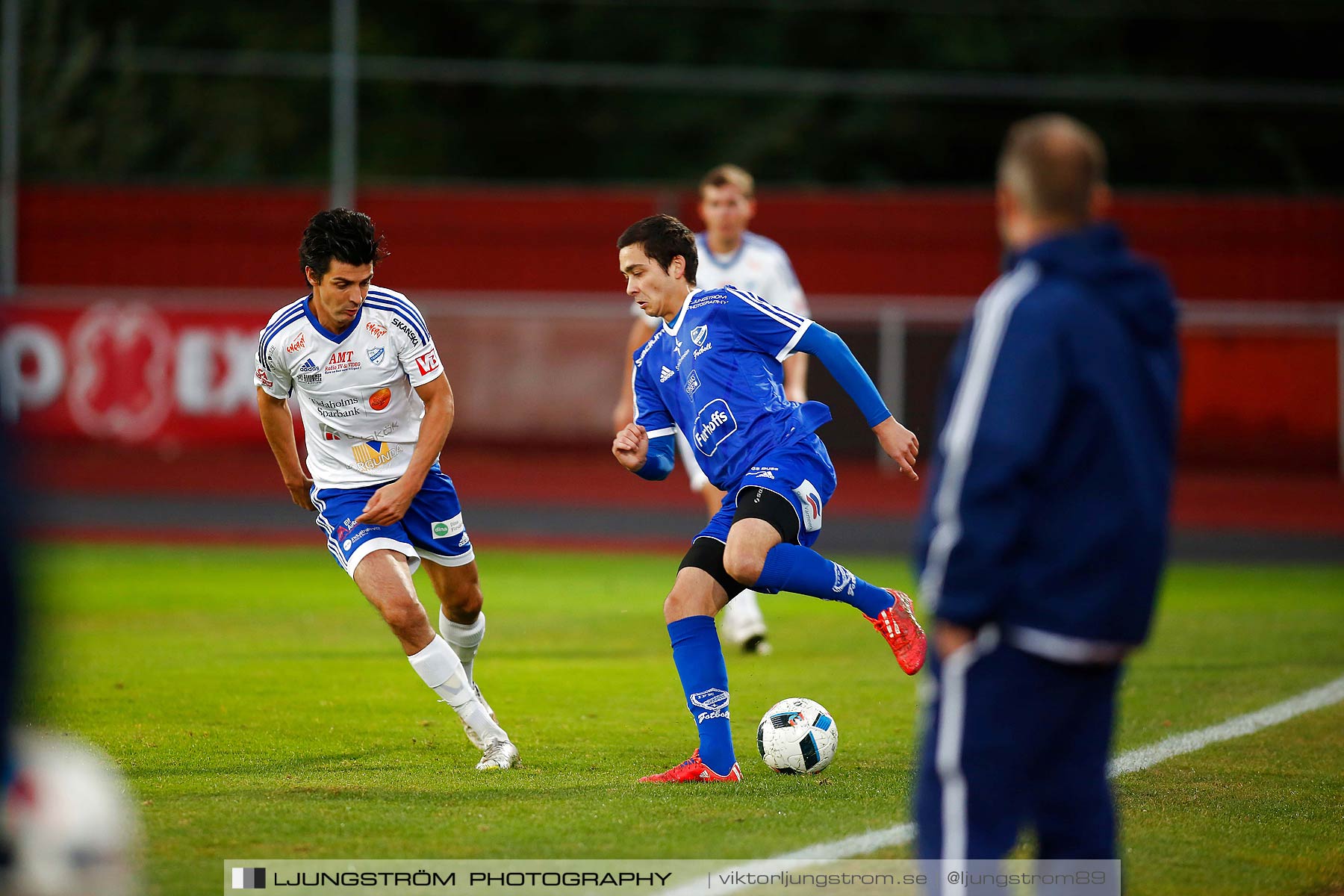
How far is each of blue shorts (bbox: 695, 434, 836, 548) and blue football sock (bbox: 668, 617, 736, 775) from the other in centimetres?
39

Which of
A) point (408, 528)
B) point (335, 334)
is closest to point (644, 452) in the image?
point (408, 528)

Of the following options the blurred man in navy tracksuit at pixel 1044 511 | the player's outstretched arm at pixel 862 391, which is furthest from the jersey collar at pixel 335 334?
the blurred man in navy tracksuit at pixel 1044 511

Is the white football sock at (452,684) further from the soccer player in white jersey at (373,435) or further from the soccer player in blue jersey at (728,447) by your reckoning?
the soccer player in blue jersey at (728,447)

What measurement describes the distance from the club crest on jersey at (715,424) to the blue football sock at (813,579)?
0.53 m

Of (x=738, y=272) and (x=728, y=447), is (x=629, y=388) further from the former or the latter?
(x=728, y=447)

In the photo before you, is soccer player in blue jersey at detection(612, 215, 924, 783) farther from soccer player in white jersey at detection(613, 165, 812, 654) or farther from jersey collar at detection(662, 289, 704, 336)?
soccer player in white jersey at detection(613, 165, 812, 654)

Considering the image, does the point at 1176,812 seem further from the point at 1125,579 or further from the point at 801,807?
the point at 1125,579

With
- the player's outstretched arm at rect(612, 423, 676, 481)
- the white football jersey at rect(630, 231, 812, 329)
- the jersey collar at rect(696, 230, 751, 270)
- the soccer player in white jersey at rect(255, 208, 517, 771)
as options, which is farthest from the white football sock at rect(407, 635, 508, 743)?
the jersey collar at rect(696, 230, 751, 270)

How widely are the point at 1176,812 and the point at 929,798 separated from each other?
2452 mm

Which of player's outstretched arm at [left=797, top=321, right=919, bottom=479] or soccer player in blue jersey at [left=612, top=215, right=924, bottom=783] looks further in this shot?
soccer player in blue jersey at [left=612, top=215, right=924, bottom=783]

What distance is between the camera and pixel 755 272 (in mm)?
9312

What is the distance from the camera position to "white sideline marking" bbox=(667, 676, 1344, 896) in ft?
15.0

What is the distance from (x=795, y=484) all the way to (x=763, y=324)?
2.13 ft

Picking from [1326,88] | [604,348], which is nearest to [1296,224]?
[1326,88]
